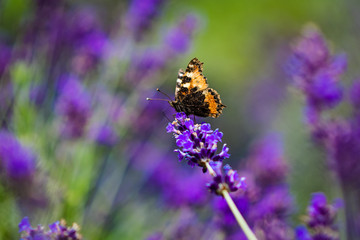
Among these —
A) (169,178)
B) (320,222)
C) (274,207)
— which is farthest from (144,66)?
(320,222)

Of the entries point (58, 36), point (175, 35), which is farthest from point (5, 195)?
point (175, 35)

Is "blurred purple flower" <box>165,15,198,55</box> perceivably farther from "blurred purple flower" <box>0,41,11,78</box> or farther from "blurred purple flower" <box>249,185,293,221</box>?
"blurred purple flower" <box>249,185,293,221</box>

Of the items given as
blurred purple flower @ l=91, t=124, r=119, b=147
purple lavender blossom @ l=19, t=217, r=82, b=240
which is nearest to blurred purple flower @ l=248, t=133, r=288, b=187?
blurred purple flower @ l=91, t=124, r=119, b=147

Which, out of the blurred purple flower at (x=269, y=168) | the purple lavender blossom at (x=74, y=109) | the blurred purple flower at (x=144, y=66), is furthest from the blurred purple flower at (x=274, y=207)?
the blurred purple flower at (x=144, y=66)

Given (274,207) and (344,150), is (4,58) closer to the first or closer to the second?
(274,207)

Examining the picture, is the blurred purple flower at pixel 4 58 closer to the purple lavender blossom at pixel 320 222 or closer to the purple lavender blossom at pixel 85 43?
the purple lavender blossom at pixel 85 43

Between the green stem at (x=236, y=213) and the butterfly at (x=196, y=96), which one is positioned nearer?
the green stem at (x=236, y=213)
